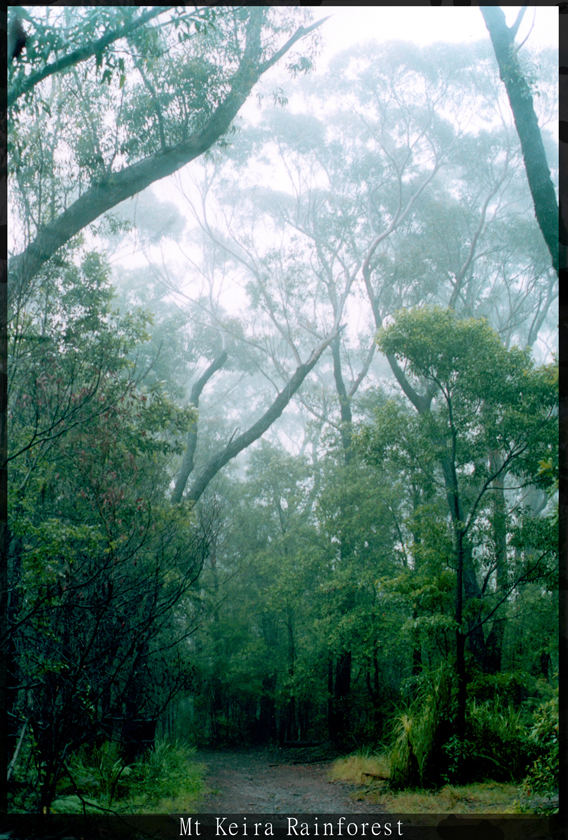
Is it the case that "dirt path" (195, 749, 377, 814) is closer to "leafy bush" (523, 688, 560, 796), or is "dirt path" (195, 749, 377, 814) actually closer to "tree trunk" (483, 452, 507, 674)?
"leafy bush" (523, 688, 560, 796)

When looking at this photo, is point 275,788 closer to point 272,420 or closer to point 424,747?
point 424,747

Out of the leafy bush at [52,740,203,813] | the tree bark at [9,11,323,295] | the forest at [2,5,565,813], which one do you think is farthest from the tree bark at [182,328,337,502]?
the tree bark at [9,11,323,295]

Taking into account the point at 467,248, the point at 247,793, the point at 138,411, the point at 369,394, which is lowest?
the point at 247,793

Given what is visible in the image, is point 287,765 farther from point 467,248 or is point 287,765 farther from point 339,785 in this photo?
point 467,248

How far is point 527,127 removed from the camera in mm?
5336

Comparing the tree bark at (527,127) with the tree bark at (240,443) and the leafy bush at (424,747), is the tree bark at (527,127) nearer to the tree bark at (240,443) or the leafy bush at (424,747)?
the leafy bush at (424,747)

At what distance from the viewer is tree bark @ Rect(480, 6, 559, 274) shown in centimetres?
500

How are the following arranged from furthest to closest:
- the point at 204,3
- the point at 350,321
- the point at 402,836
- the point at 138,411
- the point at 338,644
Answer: the point at 350,321
the point at 338,644
the point at 138,411
the point at 204,3
the point at 402,836

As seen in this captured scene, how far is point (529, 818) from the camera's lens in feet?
11.6

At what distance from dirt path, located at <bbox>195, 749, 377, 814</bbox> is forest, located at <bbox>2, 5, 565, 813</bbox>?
22.0 inches

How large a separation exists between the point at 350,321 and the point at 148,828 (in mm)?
11594

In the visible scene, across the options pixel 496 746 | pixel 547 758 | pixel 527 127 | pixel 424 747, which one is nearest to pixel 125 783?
pixel 424 747

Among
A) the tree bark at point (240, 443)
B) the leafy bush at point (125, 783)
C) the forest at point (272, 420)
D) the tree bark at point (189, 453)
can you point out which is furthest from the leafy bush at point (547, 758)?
the tree bark at point (240, 443)

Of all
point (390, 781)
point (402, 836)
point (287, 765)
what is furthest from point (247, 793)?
point (287, 765)
